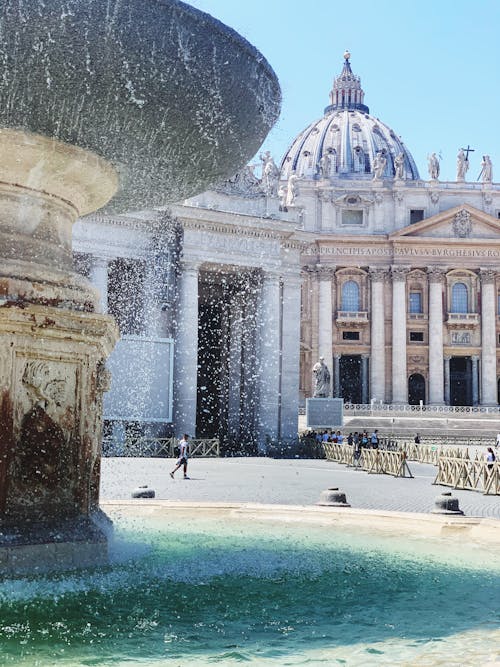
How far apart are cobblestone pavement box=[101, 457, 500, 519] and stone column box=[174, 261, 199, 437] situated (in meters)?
4.28

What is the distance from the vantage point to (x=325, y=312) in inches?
2280

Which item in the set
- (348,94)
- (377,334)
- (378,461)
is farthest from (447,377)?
(348,94)

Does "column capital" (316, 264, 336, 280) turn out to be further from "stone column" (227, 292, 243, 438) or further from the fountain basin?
the fountain basin

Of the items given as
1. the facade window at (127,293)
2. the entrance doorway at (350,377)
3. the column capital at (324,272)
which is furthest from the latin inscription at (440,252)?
the facade window at (127,293)

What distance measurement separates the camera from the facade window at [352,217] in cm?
6100

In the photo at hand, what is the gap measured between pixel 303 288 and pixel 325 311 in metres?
2.55

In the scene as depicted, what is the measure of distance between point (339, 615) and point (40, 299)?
2.47 m

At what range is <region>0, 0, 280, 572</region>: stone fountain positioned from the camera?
457 cm

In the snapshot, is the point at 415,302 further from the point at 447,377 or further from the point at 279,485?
the point at 279,485

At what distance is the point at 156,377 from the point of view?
83.9 feet

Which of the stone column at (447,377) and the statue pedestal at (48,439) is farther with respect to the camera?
the stone column at (447,377)

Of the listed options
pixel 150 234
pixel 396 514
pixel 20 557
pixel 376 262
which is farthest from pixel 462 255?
pixel 20 557

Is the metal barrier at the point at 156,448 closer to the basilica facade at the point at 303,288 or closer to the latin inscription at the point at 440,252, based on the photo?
the basilica facade at the point at 303,288

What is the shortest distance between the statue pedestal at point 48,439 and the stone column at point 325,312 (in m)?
52.5
